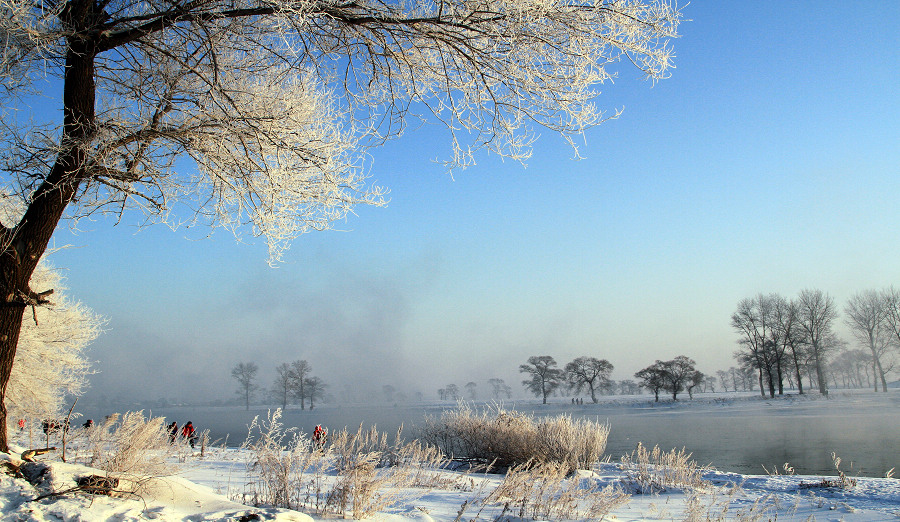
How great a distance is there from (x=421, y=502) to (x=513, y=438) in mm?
7525

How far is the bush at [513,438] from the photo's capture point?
36.2 ft

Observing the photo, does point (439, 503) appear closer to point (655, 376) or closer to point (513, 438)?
point (513, 438)

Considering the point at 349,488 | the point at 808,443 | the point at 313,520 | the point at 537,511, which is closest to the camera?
the point at 313,520

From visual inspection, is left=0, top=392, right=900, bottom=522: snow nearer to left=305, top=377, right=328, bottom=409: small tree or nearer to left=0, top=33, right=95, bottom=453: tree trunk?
left=0, top=33, right=95, bottom=453: tree trunk

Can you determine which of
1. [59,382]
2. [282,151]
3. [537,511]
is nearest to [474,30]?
[282,151]

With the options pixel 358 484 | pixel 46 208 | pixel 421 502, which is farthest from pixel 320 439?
pixel 46 208

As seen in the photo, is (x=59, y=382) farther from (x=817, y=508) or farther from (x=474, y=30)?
(x=817, y=508)

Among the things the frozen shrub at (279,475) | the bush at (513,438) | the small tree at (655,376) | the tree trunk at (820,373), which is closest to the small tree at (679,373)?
the small tree at (655,376)

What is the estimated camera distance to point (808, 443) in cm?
1605

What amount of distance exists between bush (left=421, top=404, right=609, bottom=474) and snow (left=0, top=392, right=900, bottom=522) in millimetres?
2385

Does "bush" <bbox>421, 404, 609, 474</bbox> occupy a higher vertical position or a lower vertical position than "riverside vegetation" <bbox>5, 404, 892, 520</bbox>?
lower

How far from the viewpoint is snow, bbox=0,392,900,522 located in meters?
2.93

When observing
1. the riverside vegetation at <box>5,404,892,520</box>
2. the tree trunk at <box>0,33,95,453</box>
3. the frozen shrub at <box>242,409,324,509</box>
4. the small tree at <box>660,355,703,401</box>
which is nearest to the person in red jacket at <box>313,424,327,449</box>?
the riverside vegetation at <box>5,404,892,520</box>

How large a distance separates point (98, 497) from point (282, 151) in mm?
3395
